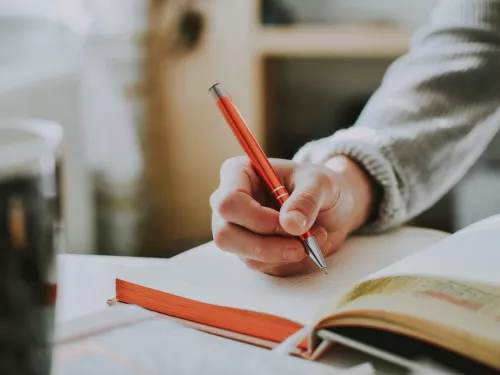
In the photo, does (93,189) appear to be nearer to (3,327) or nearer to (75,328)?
(75,328)

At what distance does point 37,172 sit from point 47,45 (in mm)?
1417

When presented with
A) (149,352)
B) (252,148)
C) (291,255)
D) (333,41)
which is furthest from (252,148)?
(333,41)

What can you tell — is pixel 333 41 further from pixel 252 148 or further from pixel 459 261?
pixel 459 261

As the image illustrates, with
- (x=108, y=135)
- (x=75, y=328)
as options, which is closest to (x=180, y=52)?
(x=108, y=135)

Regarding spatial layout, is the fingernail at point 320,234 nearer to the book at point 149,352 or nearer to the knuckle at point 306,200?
the knuckle at point 306,200

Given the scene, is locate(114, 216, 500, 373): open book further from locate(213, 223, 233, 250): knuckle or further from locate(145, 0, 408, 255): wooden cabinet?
locate(145, 0, 408, 255): wooden cabinet

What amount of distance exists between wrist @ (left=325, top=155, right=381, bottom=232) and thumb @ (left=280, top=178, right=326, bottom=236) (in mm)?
91

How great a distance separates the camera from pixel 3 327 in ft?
0.96

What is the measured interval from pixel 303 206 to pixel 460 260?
12 centimetres

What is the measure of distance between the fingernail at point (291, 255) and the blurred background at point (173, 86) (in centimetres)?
109

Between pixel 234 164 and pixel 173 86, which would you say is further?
pixel 173 86

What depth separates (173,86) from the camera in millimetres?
1970

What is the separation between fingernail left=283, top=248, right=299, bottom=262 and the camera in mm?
507

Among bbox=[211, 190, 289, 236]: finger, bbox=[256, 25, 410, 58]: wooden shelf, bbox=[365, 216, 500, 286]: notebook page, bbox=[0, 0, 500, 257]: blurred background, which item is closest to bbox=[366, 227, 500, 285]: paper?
bbox=[365, 216, 500, 286]: notebook page
